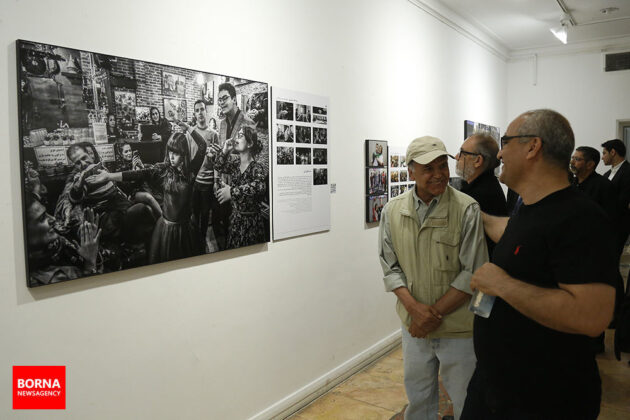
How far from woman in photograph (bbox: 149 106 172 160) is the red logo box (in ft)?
3.53

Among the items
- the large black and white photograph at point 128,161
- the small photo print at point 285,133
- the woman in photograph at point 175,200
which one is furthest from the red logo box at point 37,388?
the small photo print at point 285,133

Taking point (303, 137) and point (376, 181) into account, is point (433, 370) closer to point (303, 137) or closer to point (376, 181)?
point (303, 137)

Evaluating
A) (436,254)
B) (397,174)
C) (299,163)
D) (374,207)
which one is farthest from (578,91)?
(436,254)

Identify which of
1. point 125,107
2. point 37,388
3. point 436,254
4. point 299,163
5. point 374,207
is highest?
point 125,107

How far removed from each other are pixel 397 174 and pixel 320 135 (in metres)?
1.41

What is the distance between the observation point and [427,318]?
7.66ft

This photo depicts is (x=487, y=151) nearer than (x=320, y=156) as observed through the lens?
Yes

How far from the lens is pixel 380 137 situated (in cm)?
443

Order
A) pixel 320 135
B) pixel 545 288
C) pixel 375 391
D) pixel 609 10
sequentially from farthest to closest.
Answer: pixel 609 10
pixel 375 391
pixel 320 135
pixel 545 288

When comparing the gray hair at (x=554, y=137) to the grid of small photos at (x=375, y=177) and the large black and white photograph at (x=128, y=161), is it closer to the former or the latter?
the large black and white photograph at (x=128, y=161)

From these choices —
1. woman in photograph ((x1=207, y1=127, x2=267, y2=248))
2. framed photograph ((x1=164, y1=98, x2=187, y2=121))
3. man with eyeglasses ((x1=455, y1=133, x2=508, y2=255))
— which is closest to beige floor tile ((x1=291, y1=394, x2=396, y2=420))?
woman in photograph ((x1=207, y1=127, x2=267, y2=248))

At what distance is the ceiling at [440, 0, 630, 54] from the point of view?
5812 millimetres

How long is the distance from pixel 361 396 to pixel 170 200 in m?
2.18

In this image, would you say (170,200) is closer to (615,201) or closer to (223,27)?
(223,27)
